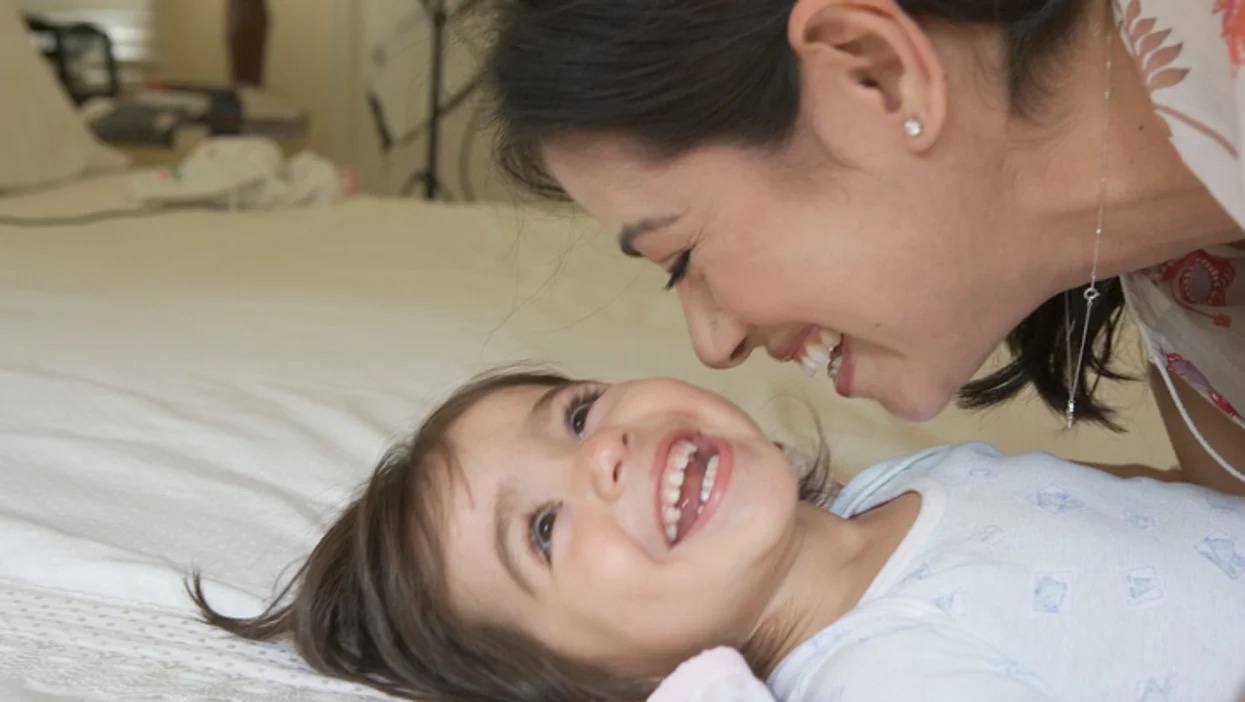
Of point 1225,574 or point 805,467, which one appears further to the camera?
point 805,467

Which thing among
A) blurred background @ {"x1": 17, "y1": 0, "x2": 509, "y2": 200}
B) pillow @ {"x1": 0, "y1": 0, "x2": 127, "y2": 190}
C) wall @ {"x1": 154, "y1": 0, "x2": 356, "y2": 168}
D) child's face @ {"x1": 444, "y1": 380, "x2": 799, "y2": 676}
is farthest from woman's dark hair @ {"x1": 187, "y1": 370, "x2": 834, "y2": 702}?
wall @ {"x1": 154, "y1": 0, "x2": 356, "y2": 168}

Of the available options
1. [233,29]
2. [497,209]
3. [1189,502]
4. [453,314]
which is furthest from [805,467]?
[233,29]

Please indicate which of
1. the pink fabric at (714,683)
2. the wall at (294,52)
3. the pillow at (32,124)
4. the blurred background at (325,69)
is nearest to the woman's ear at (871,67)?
the pink fabric at (714,683)

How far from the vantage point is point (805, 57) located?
0.77 metres

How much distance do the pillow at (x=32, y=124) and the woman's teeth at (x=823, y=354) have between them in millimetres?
2060

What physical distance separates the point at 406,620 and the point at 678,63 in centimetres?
47

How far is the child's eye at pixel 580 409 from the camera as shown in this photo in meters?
1.05

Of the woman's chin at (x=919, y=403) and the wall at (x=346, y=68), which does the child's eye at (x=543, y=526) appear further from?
the wall at (x=346, y=68)

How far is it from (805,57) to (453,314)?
1.12 metres

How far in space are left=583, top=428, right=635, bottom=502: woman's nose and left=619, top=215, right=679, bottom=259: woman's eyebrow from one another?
14cm

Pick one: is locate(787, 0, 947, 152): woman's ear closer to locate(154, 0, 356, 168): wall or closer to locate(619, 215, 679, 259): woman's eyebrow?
locate(619, 215, 679, 259): woman's eyebrow

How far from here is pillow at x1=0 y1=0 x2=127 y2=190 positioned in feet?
8.36

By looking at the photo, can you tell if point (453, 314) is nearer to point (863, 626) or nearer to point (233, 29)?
point (863, 626)

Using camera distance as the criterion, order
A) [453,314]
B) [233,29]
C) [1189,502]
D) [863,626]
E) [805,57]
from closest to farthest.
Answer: [805,57], [863,626], [1189,502], [453,314], [233,29]
